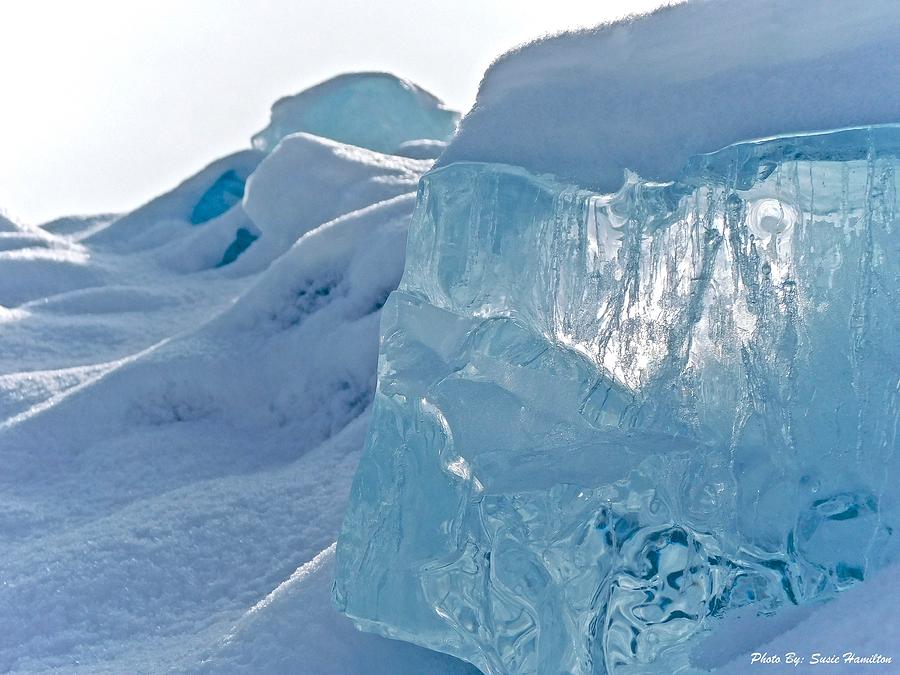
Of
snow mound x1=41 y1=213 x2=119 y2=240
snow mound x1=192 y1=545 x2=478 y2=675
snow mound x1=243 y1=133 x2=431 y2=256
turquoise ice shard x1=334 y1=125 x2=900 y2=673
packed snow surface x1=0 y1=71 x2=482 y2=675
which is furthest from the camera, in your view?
snow mound x1=41 y1=213 x2=119 y2=240

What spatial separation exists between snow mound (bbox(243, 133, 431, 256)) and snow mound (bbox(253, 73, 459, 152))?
12.0ft

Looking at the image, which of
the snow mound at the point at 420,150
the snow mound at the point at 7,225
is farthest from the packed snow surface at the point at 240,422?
the snow mound at the point at 7,225

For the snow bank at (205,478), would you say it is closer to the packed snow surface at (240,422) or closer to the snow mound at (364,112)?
the packed snow surface at (240,422)

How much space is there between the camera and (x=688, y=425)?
189cm

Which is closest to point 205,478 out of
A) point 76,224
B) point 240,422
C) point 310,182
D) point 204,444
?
point 204,444

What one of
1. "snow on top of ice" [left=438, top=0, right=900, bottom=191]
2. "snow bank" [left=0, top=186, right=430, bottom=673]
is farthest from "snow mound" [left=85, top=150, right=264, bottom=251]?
"snow on top of ice" [left=438, top=0, right=900, bottom=191]

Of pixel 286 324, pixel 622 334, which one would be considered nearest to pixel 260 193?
pixel 286 324

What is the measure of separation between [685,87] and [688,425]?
2.49 ft

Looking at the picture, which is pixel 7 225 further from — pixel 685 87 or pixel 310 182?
pixel 685 87

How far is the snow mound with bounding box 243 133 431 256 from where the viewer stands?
19.7 feet

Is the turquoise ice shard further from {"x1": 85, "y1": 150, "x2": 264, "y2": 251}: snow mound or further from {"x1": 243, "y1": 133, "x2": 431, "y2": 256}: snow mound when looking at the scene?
{"x1": 85, "y1": 150, "x2": 264, "y2": 251}: snow mound

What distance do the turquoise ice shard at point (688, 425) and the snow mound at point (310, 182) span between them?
4.12 metres

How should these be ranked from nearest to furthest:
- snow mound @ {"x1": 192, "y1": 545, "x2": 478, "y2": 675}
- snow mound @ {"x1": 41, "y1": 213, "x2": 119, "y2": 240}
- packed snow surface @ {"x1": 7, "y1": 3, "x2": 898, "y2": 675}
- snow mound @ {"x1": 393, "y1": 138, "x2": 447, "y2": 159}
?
packed snow surface @ {"x1": 7, "y1": 3, "x2": 898, "y2": 675}
snow mound @ {"x1": 192, "y1": 545, "x2": 478, "y2": 675}
snow mound @ {"x1": 393, "y1": 138, "x2": 447, "y2": 159}
snow mound @ {"x1": 41, "y1": 213, "x2": 119, "y2": 240}

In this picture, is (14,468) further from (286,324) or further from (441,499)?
(441,499)
